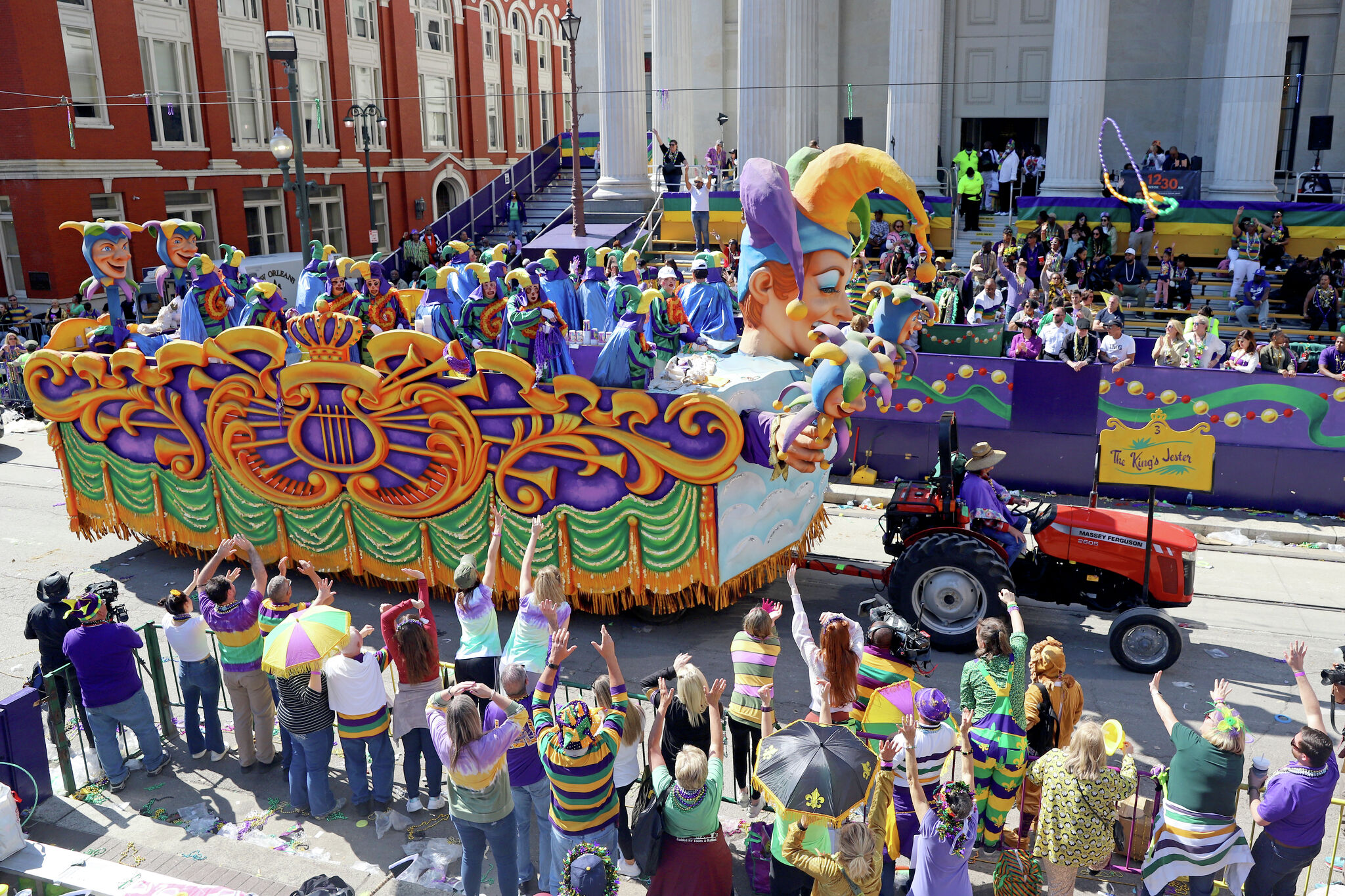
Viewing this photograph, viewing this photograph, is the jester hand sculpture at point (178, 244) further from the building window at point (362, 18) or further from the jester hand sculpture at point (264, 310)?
the building window at point (362, 18)

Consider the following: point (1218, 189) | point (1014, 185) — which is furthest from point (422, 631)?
point (1014, 185)

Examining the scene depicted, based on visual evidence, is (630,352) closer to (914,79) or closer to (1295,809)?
(1295,809)

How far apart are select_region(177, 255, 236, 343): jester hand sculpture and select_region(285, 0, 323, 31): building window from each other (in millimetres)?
25537

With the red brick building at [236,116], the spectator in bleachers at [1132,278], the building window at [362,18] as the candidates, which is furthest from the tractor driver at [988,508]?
the building window at [362,18]

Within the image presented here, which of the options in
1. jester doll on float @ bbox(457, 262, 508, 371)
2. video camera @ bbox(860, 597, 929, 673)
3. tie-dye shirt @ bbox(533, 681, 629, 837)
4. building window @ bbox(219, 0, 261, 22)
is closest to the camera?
tie-dye shirt @ bbox(533, 681, 629, 837)

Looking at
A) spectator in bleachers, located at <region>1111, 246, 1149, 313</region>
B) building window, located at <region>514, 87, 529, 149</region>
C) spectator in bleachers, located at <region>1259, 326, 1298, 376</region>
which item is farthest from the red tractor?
building window, located at <region>514, 87, 529, 149</region>

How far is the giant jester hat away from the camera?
26.8 ft

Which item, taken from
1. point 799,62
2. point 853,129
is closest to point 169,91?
point 799,62

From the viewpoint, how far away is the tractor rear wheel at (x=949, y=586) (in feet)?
27.3

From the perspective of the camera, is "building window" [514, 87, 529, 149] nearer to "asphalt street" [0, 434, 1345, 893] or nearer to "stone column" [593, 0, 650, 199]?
"stone column" [593, 0, 650, 199]

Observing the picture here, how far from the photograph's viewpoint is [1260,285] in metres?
17.8

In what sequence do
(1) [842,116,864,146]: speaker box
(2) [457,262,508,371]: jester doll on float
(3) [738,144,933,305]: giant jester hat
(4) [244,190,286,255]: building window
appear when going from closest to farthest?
(3) [738,144,933,305]: giant jester hat
(2) [457,262,508,371]: jester doll on float
(1) [842,116,864,146]: speaker box
(4) [244,190,286,255]: building window

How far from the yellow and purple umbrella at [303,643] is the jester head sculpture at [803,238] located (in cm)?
405

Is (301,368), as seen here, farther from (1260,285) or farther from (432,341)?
(1260,285)
